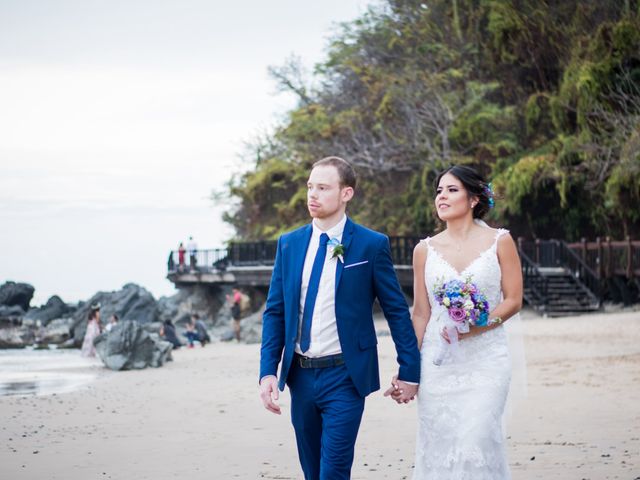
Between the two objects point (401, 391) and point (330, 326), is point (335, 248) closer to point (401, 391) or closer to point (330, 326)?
point (330, 326)

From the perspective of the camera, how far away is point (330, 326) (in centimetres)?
559

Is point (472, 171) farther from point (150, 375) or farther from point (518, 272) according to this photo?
point (150, 375)

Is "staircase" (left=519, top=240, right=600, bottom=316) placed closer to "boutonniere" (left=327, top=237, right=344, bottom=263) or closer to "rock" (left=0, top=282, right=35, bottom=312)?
"boutonniere" (left=327, top=237, right=344, bottom=263)

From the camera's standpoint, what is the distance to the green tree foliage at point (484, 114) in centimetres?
3078

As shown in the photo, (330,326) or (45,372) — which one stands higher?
(330,326)

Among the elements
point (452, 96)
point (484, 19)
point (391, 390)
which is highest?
point (484, 19)

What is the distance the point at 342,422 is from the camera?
17.8 ft

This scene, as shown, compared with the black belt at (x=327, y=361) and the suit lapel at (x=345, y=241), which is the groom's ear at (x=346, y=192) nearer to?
the suit lapel at (x=345, y=241)

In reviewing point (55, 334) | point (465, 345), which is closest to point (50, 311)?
point (55, 334)

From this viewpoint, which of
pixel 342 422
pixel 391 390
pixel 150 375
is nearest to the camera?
pixel 342 422

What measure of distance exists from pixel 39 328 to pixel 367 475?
35958 millimetres

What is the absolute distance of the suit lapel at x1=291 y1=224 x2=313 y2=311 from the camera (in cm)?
568

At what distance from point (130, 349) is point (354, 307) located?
715 inches

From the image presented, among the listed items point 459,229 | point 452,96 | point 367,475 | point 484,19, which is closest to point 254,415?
point 367,475
